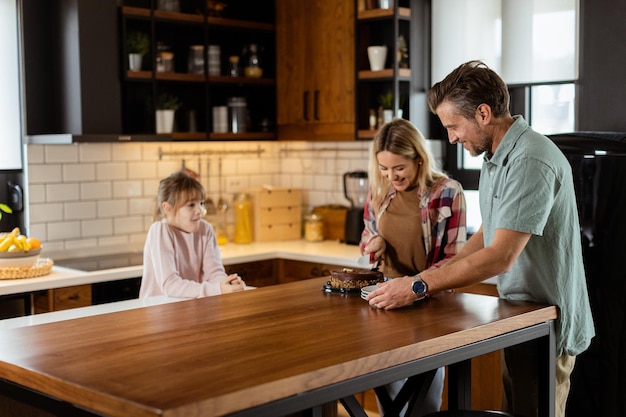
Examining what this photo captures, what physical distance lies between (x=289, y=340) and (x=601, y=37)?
2778mm

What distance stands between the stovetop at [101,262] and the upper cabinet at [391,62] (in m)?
1.54

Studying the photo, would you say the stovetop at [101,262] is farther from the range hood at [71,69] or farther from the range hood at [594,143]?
the range hood at [594,143]

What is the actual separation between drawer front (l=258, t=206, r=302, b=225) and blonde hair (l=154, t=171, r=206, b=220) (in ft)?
6.11

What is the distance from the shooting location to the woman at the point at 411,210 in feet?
11.6

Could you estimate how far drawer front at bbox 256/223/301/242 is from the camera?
5.69m

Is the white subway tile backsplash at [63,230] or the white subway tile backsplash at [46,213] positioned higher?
the white subway tile backsplash at [46,213]

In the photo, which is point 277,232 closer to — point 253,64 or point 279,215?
point 279,215

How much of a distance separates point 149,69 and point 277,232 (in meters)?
1.35

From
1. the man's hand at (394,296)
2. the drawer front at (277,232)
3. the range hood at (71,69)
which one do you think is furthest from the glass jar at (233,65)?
the man's hand at (394,296)

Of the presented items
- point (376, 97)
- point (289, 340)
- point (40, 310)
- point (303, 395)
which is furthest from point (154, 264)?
point (376, 97)

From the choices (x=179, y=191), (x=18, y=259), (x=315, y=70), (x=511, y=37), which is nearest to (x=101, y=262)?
(x=18, y=259)

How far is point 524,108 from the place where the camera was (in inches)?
194

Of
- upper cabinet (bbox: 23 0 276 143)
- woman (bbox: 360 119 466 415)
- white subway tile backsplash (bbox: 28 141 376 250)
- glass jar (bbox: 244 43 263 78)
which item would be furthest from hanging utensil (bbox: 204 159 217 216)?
woman (bbox: 360 119 466 415)

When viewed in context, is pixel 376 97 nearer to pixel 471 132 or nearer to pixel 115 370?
pixel 471 132
